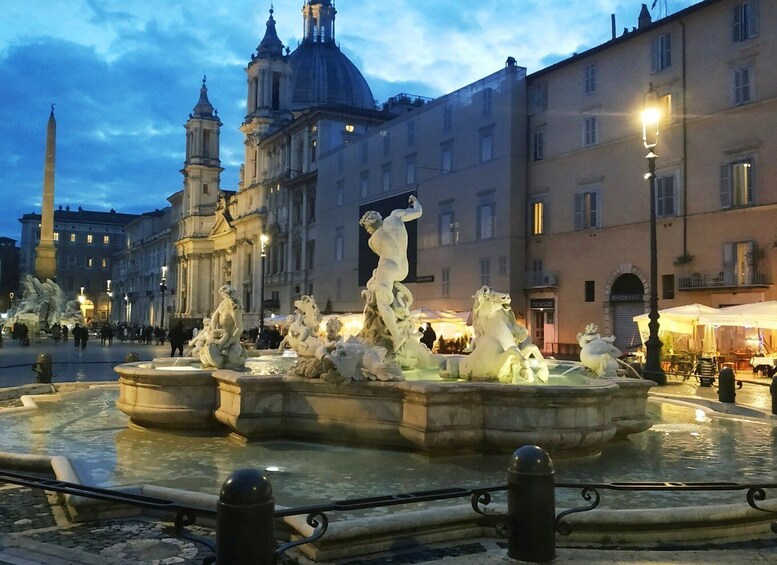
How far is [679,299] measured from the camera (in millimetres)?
28391

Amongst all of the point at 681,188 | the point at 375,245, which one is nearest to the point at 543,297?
the point at 681,188

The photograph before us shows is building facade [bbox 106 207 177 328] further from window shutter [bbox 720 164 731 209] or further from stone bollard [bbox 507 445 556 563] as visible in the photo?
stone bollard [bbox 507 445 556 563]

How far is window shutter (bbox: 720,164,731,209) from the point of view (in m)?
27.1

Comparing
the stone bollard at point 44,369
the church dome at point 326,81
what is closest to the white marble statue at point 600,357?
the stone bollard at point 44,369

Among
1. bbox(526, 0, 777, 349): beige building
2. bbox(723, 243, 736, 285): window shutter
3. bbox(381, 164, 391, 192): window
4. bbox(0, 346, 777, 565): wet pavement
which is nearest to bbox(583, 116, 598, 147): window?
bbox(526, 0, 777, 349): beige building

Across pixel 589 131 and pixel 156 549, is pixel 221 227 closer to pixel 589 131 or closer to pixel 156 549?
pixel 589 131

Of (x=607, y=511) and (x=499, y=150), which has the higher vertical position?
(x=499, y=150)

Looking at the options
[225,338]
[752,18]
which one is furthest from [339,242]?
[225,338]

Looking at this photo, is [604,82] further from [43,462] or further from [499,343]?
[43,462]

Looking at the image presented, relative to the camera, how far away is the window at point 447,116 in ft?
129

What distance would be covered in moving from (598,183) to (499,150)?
221 inches

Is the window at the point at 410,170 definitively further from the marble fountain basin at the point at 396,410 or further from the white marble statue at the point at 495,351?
the marble fountain basin at the point at 396,410

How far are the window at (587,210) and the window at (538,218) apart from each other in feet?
6.78

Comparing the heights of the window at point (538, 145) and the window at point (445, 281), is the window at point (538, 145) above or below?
above
